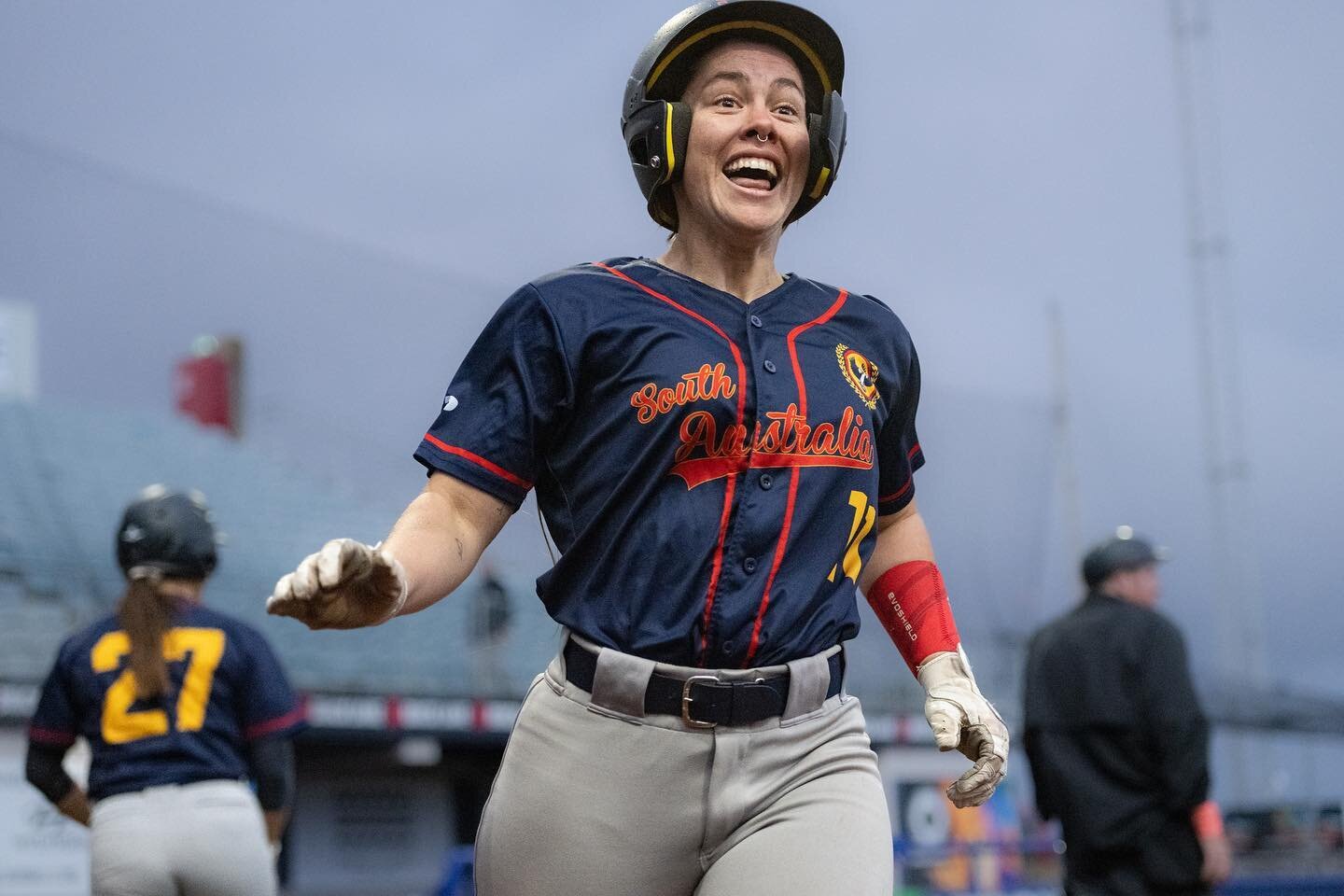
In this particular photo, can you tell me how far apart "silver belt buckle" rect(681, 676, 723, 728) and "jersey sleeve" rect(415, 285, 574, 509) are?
44 centimetres

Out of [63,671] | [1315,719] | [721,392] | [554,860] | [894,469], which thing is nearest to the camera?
[554,860]

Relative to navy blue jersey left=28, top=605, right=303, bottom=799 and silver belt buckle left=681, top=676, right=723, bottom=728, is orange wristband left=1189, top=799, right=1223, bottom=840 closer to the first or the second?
navy blue jersey left=28, top=605, right=303, bottom=799

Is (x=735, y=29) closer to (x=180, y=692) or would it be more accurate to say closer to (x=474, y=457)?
(x=474, y=457)

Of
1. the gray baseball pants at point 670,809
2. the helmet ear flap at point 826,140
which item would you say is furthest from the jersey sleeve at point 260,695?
the helmet ear flap at point 826,140

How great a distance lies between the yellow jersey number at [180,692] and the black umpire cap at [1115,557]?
133 inches

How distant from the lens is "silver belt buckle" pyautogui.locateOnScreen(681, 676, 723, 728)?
8.30ft

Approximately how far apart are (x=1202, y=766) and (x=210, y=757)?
350 cm

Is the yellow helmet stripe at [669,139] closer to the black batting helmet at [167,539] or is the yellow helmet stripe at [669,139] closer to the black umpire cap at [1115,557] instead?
the black batting helmet at [167,539]

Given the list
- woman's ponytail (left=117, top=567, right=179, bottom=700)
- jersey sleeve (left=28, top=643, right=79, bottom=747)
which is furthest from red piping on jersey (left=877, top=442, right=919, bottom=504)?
jersey sleeve (left=28, top=643, right=79, bottom=747)

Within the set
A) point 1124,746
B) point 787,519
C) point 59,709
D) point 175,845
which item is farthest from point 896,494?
point 1124,746

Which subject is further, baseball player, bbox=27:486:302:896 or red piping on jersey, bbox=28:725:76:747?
red piping on jersey, bbox=28:725:76:747

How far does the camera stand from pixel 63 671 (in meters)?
5.41

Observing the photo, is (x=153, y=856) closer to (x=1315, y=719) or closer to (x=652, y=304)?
(x=652, y=304)

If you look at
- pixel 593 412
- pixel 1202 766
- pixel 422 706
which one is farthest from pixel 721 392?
pixel 422 706
